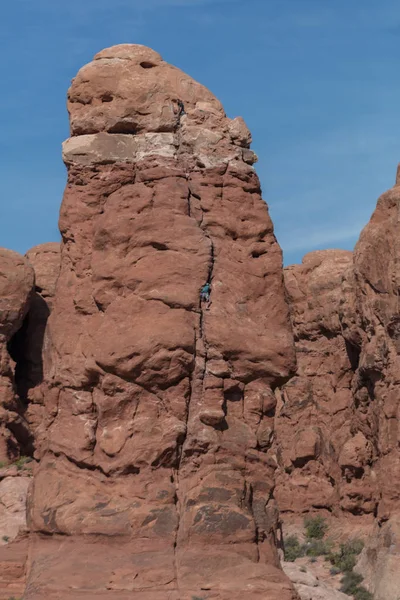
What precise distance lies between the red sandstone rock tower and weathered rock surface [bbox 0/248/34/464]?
57.4 ft

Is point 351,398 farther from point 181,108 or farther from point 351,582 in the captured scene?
point 181,108

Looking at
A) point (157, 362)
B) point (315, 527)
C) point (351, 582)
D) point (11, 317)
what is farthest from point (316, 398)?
point (157, 362)

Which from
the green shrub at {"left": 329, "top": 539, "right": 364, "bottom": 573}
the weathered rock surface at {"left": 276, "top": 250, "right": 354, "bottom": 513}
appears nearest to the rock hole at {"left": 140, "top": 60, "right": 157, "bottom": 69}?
the green shrub at {"left": 329, "top": 539, "right": 364, "bottom": 573}

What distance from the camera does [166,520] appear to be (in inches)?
723

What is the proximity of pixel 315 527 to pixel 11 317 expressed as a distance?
10530 mm

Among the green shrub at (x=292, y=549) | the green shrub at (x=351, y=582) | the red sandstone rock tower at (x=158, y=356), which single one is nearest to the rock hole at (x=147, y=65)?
the red sandstone rock tower at (x=158, y=356)

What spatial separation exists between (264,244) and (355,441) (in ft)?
54.1

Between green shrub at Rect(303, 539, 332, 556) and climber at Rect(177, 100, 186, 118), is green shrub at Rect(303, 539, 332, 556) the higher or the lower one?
the lower one

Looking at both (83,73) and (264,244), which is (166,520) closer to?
(264,244)

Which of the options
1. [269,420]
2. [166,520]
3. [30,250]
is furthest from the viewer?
[30,250]

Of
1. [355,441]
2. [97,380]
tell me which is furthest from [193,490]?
[355,441]

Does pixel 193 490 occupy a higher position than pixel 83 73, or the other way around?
pixel 83 73

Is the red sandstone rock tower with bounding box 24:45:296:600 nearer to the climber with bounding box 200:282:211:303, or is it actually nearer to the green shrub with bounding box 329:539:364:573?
the climber with bounding box 200:282:211:303

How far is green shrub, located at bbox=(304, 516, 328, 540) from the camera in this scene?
36.7m
